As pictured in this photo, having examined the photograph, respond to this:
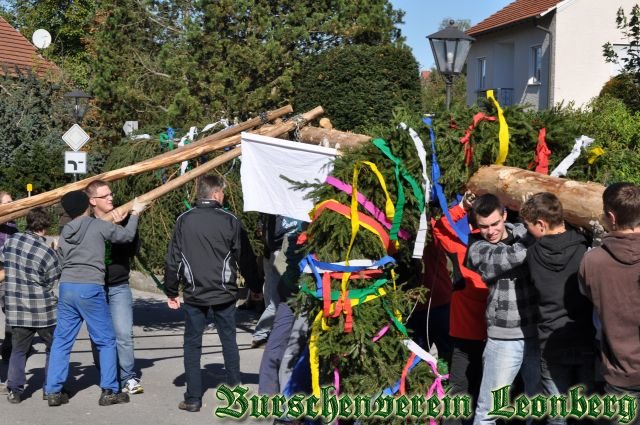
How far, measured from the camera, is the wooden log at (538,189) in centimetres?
522

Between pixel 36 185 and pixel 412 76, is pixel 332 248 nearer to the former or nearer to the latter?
pixel 412 76

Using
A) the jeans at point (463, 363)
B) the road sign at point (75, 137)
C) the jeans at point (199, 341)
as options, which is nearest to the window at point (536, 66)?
the road sign at point (75, 137)

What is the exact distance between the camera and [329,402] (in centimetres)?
579

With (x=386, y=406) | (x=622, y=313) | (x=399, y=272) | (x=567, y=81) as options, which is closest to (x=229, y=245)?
(x=399, y=272)

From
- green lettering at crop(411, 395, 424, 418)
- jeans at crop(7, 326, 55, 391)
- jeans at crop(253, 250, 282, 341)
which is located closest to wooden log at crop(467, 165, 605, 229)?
green lettering at crop(411, 395, 424, 418)

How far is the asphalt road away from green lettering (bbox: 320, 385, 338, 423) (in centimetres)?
137

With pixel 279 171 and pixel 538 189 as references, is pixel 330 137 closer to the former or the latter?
pixel 279 171

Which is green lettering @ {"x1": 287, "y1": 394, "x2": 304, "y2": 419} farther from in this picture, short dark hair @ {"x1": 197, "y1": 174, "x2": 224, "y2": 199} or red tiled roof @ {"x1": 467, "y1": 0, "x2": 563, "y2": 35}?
red tiled roof @ {"x1": 467, "y1": 0, "x2": 563, "y2": 35}

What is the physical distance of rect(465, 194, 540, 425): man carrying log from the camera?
525 cm

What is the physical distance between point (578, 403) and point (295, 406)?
2.08 meters

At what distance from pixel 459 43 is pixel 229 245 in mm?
5558

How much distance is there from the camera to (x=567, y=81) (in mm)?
28703

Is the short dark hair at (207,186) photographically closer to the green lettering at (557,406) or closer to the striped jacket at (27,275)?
the striped jacket at (27,275)

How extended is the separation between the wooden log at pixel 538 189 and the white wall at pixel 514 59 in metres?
23.6
